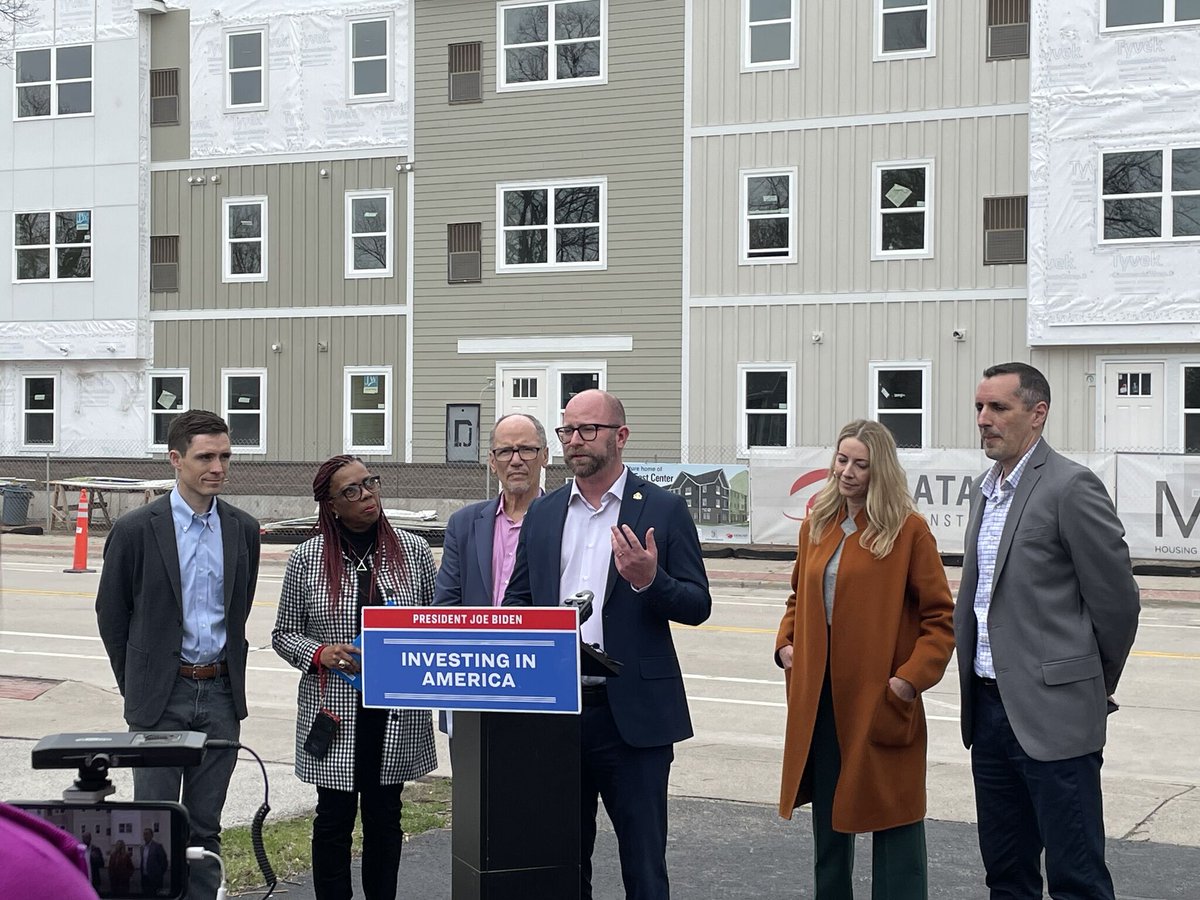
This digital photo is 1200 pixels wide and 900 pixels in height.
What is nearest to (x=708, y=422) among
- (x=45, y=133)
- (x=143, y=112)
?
(x=143, y=112)

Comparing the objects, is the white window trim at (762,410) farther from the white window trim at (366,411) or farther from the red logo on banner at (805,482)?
the white window trim at (366,411)

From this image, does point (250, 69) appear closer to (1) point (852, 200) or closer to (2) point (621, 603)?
(1) point (852, 200)

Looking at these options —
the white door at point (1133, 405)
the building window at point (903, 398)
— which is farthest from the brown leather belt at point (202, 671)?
the white door at point (1133, 405)

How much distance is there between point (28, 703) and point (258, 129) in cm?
2123

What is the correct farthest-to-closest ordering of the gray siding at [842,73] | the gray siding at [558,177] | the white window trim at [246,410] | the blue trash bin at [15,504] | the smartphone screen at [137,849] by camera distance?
the white window trim at [246,410] < the blue trash bin at [15,504] < the gray siding at [558,177] < the gray siding at [842,73] < the smartphone screen at [137,849]

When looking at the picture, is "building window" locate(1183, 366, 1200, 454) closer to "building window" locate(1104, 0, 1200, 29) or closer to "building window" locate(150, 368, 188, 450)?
"building window" locate(1104, 0, 1200, 29)

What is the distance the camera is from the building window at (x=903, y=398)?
25.4m

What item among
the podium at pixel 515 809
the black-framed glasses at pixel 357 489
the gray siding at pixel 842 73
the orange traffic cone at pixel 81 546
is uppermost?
the gray siding at pixel 842 73

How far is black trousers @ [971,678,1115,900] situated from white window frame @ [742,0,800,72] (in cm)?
2237

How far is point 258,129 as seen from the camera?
1187 inches

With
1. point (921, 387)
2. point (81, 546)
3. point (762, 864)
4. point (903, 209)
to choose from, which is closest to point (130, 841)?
point (762, 864)

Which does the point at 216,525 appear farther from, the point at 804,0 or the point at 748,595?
the point at 804,0

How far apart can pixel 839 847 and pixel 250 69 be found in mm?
27736

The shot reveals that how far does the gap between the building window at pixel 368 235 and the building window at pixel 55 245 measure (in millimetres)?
6261
